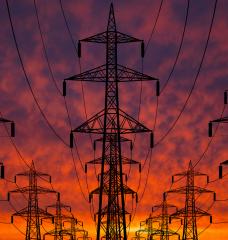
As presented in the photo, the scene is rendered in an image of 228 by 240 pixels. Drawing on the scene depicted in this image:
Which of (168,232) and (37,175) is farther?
(168,232)

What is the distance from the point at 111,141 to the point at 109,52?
10.7 m

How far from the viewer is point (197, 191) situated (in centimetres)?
7506

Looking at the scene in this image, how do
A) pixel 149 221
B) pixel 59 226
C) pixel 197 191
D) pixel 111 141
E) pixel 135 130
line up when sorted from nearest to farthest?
pixel 135 130
pixel 111 141
pixel 197 191
pixel 59 226
pixel 149 221

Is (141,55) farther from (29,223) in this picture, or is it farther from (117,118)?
(29,223)

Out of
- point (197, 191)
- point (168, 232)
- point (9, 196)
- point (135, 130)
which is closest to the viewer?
point (135, 130)

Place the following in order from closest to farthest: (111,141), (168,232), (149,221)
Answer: (111,141) < (168,232) < (149,221)

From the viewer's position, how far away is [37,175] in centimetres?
7281

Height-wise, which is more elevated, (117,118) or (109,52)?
(109,52)

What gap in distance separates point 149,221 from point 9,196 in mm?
33284

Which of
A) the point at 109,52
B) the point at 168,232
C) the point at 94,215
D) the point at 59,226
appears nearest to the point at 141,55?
the point at 109,52

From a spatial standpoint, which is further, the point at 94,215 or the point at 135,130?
the point at 94,215

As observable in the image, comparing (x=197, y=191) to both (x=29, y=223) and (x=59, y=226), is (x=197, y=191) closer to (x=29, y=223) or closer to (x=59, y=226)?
(x=29, y=223)

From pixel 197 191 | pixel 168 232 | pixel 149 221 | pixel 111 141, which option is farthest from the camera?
pixel 149 221

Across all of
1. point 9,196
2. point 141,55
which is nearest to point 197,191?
point 9,196
